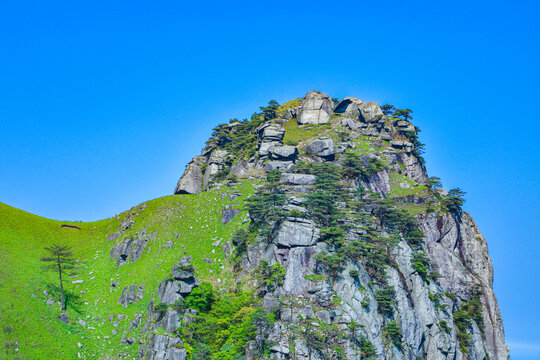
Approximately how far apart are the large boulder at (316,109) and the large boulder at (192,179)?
34476 millimetres

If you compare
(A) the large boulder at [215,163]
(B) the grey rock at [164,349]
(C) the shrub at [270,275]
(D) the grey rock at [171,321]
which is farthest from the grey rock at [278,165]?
(B) the grey rock at [164,349]

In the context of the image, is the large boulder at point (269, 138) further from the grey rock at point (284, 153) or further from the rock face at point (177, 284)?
the rock face at point (177, 284)

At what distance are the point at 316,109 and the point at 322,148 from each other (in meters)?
27.2

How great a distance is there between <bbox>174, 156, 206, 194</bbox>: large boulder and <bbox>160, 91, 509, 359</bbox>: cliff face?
7.03 meters

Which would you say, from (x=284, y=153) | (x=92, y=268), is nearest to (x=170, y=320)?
(x=92, y=268)

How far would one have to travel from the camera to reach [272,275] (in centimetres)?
5631

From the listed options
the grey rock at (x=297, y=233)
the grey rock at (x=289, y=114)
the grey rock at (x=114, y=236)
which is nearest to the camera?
the grey rock at (x=297, y=233)

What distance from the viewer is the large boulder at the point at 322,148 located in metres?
91.1

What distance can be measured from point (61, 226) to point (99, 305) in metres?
26.9

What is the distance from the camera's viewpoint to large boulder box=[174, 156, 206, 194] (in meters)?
105

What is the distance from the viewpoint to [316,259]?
57.4 meters

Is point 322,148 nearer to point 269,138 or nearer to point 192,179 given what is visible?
point 269,138

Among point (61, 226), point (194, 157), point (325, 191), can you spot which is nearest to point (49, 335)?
point (61, 226)

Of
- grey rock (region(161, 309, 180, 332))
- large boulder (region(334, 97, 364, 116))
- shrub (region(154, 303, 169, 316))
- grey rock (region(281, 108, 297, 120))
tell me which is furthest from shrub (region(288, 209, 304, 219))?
grey rock (region(281, 108, 297, 120))
